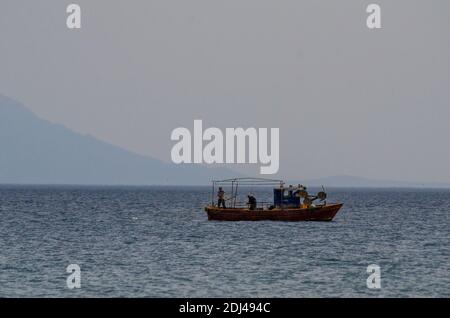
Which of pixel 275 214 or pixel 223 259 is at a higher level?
pixel 275 214

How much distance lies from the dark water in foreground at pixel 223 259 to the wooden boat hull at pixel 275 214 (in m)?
0.87

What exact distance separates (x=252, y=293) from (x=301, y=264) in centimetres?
1157

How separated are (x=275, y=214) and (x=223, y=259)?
28.1 m

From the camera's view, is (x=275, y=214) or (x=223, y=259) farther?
(x=275, y=214)

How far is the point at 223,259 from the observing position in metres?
50.0

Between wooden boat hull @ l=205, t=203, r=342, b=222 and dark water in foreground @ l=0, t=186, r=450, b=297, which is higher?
wooden boat hull @ l=205, t=203, r=342, b=222

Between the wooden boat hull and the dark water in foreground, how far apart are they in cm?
87

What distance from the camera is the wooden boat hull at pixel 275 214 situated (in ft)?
Result: 252

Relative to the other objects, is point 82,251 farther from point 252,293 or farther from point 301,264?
point 252,293

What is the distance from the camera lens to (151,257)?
51.3 metres

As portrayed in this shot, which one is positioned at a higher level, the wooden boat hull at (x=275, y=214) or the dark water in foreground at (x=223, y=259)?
the wooden boat hull at (x=275, y=214)

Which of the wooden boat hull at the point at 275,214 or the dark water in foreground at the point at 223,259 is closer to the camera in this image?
the dark water in foreground at the point at 223,259

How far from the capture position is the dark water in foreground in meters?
38.1
